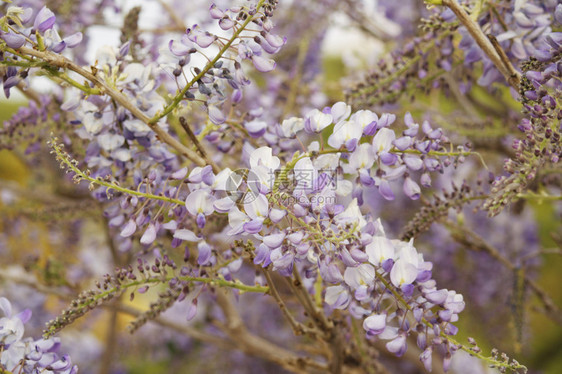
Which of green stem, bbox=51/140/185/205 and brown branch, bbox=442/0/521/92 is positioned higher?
brown branch, bbox=442/0/521/92

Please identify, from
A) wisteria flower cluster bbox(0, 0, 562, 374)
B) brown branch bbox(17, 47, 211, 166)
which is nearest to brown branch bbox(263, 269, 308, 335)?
wisteria flower cluster bbox(0, 0, 562, 374)

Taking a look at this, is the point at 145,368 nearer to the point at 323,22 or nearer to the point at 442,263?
the point at 442,263

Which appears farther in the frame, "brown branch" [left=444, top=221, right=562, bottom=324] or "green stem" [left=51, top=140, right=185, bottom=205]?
"brown branch" [left=444, top=221, right=562, bottom=324]

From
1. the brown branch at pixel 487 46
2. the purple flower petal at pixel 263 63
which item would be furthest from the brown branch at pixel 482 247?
the purple flower petal at pixel 263 63

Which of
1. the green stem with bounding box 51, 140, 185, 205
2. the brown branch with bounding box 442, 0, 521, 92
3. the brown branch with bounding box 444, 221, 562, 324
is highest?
the brown branch with bounding box 442, 0, 521, 92

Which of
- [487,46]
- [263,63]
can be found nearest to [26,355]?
[263,63]

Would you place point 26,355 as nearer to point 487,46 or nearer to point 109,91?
point 109,91

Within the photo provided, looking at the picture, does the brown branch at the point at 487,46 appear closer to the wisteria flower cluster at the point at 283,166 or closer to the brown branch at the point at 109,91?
the wisteria flower cluster at the point at 283,166

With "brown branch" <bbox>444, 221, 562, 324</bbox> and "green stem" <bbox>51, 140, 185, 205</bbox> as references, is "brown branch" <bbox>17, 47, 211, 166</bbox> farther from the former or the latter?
"brown branch" <bbox>444, 221, 562, 324</bbox>

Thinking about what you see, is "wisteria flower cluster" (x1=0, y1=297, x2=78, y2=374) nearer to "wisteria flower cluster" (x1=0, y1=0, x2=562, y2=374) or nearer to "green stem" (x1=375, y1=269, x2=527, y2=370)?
"wisteria flower cluster" (x1=0, y1=0, x2=562, y2=374)
